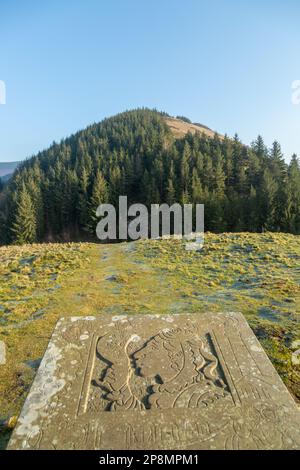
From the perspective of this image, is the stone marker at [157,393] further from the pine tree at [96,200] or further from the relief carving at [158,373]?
the pine tree at [96,200]

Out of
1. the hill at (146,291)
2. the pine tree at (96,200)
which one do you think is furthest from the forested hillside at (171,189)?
the hill at (146,291)

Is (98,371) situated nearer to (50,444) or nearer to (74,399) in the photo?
(74,399)

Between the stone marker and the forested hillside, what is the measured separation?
45683 millimetres

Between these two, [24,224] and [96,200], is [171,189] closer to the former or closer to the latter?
[96,200]

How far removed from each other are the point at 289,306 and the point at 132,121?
129305mm

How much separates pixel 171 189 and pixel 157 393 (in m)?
58.4

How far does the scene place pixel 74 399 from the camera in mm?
3480

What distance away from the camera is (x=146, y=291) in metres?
13.3

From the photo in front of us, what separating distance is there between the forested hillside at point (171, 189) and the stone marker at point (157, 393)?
45683 millimetres

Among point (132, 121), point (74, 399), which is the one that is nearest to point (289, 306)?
point (74, 399)

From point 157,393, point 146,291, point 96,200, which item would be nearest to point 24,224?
point 96,200

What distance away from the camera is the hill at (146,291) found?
788 centimetres

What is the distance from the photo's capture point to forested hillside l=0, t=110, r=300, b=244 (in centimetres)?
4962
